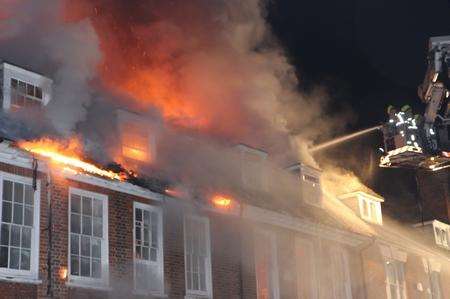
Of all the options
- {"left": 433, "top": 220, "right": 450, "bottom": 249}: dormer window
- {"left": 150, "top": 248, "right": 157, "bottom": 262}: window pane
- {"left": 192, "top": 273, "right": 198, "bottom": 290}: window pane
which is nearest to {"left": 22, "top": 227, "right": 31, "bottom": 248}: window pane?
{"left": 150, "top": 248, "right": 157, "bottom": 262}: window pane

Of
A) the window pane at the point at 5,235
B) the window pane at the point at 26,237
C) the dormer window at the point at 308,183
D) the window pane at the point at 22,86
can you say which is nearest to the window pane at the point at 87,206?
the window pane at the point at 26,237

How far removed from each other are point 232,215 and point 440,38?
6.32m

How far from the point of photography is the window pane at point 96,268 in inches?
483

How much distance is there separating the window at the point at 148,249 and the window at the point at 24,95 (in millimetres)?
2977

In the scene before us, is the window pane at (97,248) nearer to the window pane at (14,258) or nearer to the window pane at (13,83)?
the window pane at (14,258)

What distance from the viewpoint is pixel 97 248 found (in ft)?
40.8

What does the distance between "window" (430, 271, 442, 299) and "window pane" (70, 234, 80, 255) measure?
55.1 feet

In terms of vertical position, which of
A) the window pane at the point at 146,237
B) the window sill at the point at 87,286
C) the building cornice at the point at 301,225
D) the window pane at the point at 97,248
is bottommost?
the window sill at the point at 87,286

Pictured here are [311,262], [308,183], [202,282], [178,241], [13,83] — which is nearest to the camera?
[13,83]

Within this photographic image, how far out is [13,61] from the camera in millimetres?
13734

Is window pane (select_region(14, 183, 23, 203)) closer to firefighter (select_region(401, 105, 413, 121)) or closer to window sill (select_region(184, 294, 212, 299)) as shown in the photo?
window sill (select_region(184, 294, 212, 299))

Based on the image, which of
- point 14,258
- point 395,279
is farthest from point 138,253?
point 395,279

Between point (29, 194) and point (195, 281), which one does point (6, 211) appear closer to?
point (29, 194)

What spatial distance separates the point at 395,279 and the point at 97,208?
43.7ft
